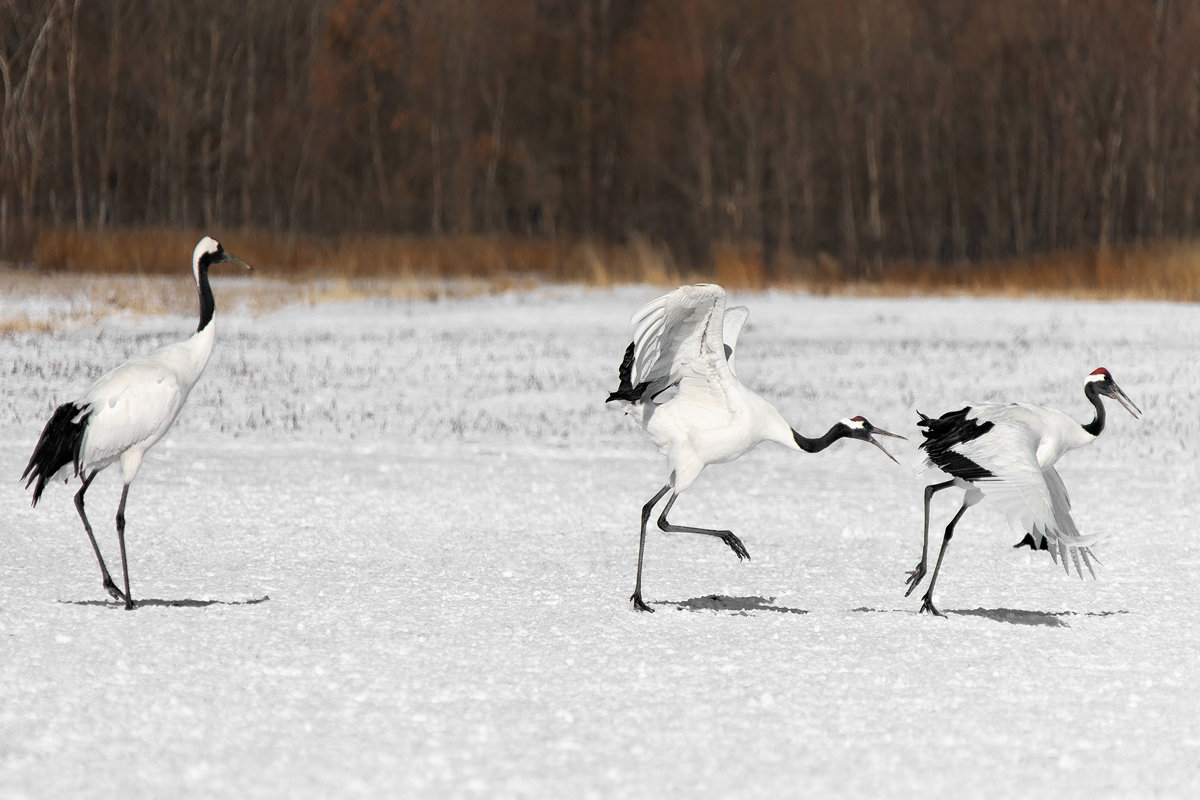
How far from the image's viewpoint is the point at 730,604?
6812mm

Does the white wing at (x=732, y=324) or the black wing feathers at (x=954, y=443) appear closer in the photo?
the black wing feathers at (x=954, y=443)

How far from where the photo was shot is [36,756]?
4453 millimetres

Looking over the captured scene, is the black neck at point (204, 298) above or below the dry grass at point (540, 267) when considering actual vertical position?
below

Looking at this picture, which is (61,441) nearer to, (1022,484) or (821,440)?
(821,440)

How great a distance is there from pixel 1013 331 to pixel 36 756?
667 inches

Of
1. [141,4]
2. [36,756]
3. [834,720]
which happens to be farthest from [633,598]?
[141,4]

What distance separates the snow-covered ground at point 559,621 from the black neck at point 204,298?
0.62 m

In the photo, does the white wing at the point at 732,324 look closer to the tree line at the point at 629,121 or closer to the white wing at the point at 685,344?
the white wing at the point at 685,344

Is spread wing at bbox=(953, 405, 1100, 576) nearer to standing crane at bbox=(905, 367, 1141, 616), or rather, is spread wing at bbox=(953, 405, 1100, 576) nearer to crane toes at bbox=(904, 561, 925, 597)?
standing crane at bbox=(905, 367, 1141, 616)

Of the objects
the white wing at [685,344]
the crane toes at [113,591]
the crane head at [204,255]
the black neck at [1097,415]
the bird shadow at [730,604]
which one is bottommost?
the bird shadow at [730,604]

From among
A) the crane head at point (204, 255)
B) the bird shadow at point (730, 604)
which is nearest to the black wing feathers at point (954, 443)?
the bird shadow at point (730, 604)

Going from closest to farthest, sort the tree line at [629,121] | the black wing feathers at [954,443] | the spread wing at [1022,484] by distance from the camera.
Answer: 1. the spread wing at [1022,484]
2. the black wing feathers at [954,443]
3. the tree line at [629,121]

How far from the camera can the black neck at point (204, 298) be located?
721 cm

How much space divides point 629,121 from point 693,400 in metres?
37.3
